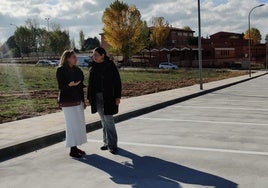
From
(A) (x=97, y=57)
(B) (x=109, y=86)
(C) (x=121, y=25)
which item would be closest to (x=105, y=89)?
(B) (x=109, y=86)

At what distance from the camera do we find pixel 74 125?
6.89m

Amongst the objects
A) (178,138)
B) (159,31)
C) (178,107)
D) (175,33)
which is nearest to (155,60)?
(159,31)

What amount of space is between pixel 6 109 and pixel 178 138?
618 centimetres

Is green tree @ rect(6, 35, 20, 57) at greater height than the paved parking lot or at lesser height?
greater

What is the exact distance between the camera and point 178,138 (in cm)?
845

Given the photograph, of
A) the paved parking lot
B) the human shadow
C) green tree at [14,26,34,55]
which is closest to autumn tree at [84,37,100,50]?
green tree at [14,26,34,55]

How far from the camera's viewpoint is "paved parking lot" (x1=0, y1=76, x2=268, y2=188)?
5.56 m

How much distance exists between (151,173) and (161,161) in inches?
27.2

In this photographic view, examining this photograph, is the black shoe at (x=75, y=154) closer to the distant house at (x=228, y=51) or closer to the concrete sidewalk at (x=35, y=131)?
the concrete sidewalk at (x=35, y=131)

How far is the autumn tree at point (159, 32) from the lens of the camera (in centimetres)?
7994

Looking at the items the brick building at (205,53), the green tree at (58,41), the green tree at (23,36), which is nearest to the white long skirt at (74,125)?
the brick building at (205,53)

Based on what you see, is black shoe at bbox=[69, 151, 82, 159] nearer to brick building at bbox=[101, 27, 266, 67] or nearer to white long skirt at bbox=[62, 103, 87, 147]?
white long skirt at bbox=[62, 103, 87, 147]

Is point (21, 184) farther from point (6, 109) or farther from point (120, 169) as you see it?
point (6, 109)

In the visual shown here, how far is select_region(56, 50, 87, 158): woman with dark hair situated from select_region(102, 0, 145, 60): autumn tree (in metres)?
50.6
